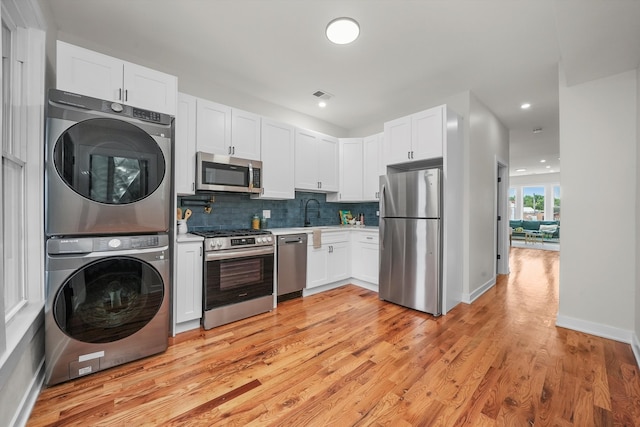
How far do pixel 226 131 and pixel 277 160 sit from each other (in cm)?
73

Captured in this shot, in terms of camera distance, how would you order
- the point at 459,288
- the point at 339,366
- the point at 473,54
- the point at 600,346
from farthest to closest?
the point at 459,288, the point at 473,54, the point at 600,346, the point at 339,366

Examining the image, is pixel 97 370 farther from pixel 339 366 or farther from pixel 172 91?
pixel 172 91

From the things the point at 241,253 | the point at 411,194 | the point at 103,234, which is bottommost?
the point at 241,253

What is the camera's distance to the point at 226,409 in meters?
1.52

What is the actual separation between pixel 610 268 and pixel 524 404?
177 centimetres

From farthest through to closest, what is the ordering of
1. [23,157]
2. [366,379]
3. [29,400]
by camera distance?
1. [366,379]
2. [23,157]
3. [29,400]

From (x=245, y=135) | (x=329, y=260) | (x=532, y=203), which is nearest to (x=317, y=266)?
(x=329, y=260)

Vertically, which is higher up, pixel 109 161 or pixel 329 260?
pixel 109 161

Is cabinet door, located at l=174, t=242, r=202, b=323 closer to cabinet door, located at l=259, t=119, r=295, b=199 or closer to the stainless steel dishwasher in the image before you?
the stainless steel dishwasher

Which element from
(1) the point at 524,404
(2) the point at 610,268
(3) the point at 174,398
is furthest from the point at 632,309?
(3) the point at 174,398

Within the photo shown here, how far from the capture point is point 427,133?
3.08m

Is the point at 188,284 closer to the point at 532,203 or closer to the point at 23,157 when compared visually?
the point at 23,157

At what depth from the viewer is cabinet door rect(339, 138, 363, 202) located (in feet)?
13.8

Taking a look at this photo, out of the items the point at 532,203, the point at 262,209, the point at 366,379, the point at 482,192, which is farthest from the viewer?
the point at 532,203
